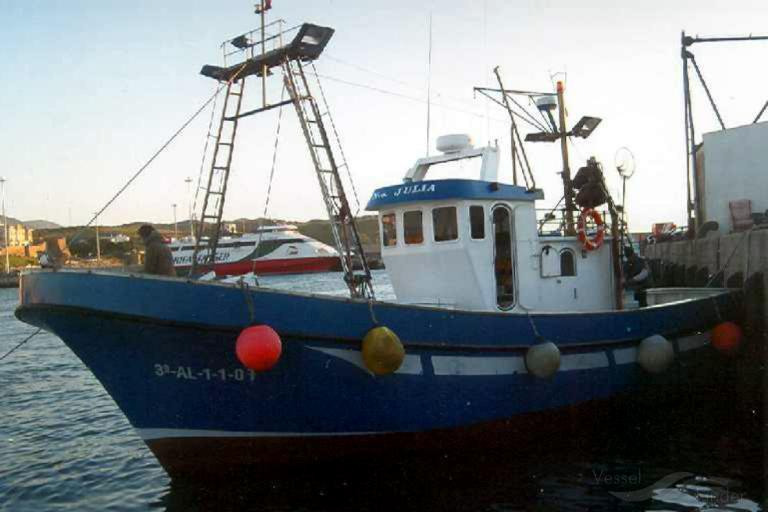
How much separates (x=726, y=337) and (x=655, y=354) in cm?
147

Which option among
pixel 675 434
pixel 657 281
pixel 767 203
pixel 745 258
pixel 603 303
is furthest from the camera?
pixel 657 281

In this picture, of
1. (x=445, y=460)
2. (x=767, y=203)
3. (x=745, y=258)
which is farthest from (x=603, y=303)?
(x=767, y=203)

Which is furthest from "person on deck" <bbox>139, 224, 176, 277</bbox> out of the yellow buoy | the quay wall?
the quay wall

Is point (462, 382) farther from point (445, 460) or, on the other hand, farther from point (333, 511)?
point (333, 511)

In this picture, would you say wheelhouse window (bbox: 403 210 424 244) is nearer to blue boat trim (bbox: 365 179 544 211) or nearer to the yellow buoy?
blue boat trim (bbox: 365 179 544 211)

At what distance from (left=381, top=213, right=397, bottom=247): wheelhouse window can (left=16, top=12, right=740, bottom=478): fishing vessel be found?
0.08ft

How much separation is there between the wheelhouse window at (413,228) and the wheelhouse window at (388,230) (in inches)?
6.7

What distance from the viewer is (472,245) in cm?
821

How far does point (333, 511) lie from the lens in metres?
6.41

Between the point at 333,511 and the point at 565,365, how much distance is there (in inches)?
131

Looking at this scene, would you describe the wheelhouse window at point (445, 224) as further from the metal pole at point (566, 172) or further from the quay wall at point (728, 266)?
the quay wall at point (728, 266)

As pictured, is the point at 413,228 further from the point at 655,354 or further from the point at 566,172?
the point at 655,354

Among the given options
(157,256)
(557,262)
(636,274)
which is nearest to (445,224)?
(557,262)

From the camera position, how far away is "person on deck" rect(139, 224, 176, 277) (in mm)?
7066
